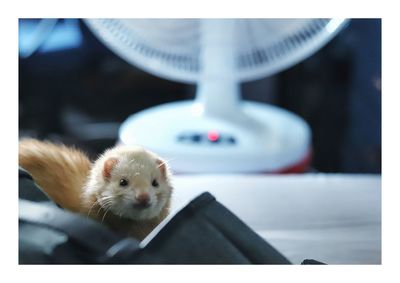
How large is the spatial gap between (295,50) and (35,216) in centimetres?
63

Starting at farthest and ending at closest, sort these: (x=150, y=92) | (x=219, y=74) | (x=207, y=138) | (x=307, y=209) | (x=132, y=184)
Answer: (x=150, y=92) → (x=219, y=74) → (x=207, y=138) → (x=307, y=209) → (x=132, y=184)

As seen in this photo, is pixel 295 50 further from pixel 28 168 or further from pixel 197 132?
pixel 28 168

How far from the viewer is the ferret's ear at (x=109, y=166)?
559 millimetres

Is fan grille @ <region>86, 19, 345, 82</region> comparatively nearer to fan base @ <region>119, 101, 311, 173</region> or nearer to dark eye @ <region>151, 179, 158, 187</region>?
fan base @ <region>119, 101, 311, 173</region>

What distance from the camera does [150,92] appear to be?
1270mm

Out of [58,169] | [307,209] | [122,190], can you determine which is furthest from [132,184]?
[307,209]

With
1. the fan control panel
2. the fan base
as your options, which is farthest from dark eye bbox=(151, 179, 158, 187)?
the fan control panel

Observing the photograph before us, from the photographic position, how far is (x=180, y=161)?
0.96 metres

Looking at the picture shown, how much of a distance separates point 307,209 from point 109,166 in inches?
17.0

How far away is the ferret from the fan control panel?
1.20 ft

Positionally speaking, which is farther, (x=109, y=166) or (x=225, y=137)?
(x=225, y=137)

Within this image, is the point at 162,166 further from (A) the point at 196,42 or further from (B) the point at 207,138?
(A) the point at 196,42
